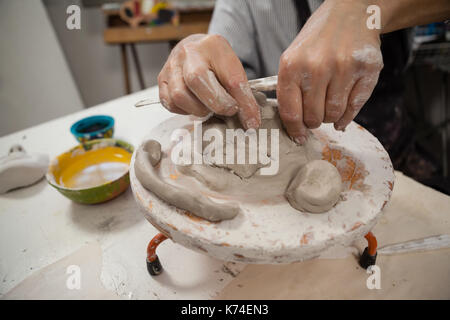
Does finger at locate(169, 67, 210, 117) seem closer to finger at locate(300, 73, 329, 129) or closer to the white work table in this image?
finger at locate(300, 73, 329, 129)

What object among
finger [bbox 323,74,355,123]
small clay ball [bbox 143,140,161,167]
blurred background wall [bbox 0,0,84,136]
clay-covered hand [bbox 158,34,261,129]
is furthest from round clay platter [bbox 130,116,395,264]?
blurred background wall [bbox 0,0,84,136]

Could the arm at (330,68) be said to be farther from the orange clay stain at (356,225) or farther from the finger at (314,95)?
the orange clay stain at (356,225)

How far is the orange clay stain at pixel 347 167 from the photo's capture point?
89 cm

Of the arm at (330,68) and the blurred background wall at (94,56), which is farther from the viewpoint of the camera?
the blurred background wall at (94,56)

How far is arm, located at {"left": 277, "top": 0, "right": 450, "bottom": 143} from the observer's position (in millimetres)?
804

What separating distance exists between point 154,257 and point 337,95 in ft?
2.81

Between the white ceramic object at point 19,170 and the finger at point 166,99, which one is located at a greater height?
the finger at point 166,99

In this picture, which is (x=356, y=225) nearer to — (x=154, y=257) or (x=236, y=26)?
(x=154, y=257)

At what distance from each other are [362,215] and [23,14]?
Result: 305cm

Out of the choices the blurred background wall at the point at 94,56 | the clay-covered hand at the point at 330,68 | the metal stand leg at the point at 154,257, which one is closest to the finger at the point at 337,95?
the clay-covered hand at the point at 330,68

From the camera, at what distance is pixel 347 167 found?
0.95 meters

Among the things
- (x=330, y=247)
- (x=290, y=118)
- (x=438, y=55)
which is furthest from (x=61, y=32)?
(x=438, y=55)

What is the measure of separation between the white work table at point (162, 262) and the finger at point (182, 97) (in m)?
0.58

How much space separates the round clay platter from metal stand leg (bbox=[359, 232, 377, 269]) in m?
0.20
